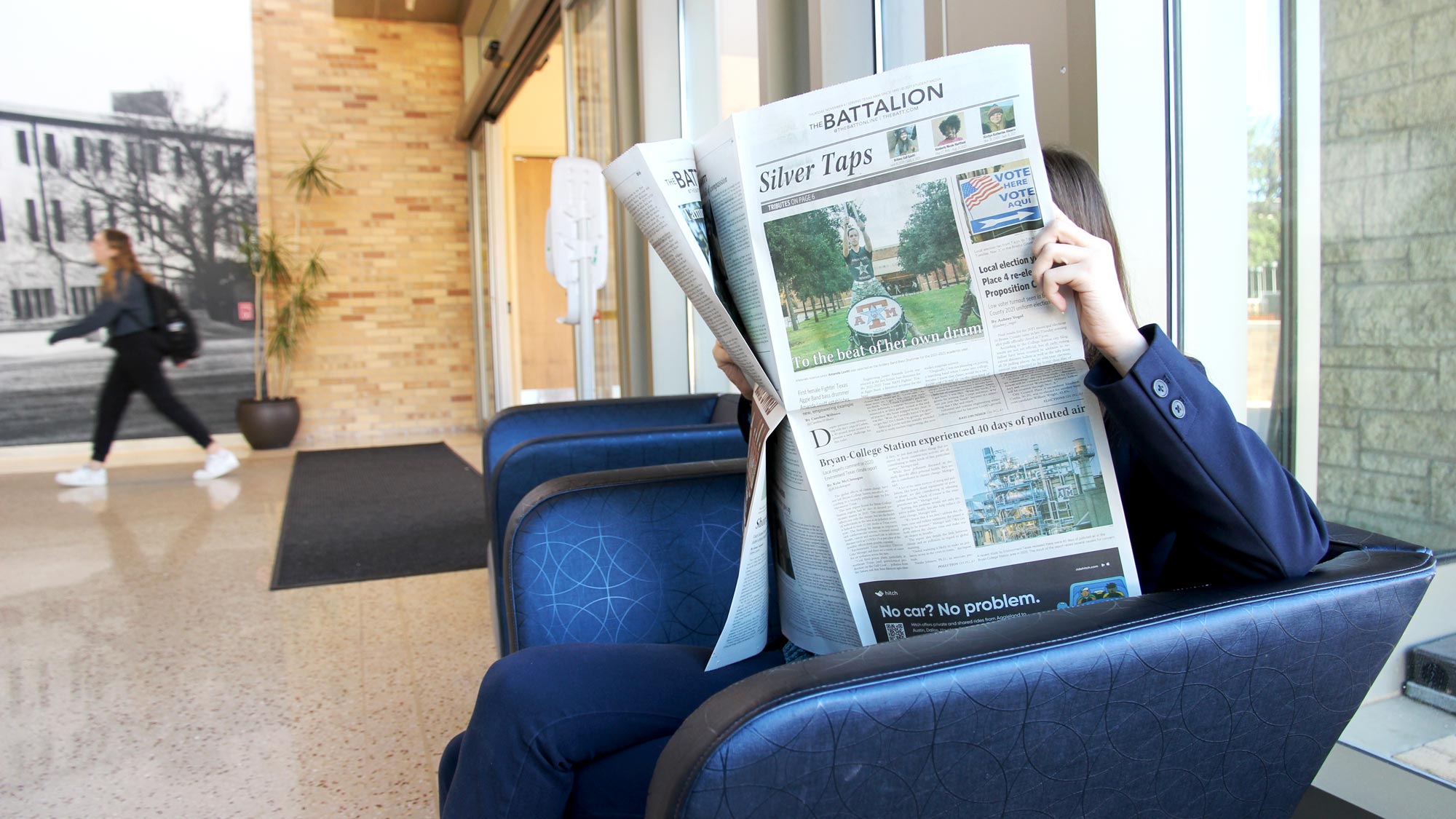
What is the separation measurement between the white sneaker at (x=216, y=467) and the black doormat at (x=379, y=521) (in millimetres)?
395

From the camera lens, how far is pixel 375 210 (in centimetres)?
827

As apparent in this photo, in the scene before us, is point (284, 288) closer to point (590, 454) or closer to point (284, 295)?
point (284, 295)

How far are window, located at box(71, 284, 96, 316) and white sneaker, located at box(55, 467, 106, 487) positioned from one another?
2.06m

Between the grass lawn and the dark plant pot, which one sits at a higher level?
the grass lawn

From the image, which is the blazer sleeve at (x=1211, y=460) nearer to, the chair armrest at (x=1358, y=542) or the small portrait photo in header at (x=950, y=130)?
the chair armrest at (x=1358, y=542)

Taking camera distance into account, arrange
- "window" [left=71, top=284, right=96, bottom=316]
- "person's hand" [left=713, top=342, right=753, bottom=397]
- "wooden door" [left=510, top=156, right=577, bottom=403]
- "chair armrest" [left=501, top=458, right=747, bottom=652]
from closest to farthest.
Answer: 1. "person's hand" [left=713, top=342, right=753, bottom=397]
2. "chair armrest" [left=501, top=458, right=747, bottom=652]
3. "window" [left=71, top=284, right=96, bottom=316]
4. "wooden door" [left=510, top=156, right=577, bottom=403]

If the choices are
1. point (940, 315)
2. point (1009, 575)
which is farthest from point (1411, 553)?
point (940, 315)

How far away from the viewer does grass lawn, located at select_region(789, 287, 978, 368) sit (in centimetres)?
83

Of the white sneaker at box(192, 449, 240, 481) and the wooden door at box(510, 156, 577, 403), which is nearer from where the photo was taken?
the white sneaker at box(192, 449, 240, 481)

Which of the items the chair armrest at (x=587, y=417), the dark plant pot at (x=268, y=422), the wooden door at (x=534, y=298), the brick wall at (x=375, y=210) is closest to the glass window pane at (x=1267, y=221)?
the chair armrest at (x=587, y=417)

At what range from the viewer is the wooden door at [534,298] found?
26.7 ft

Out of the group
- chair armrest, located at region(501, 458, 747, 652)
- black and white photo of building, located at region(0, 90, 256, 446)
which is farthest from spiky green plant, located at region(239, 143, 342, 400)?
chair armrest, located at region(501, 458, 747, 652)

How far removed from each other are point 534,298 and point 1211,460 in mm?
7766

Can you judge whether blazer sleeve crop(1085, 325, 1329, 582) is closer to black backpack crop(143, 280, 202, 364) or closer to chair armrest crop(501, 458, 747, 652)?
chair armrest crop(501, 458, 747, 652)
